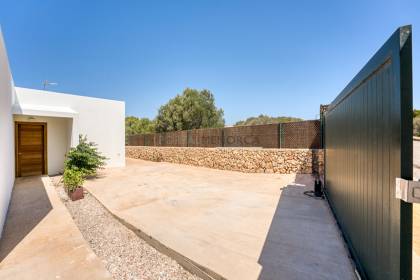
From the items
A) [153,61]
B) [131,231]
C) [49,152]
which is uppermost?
[153,61]

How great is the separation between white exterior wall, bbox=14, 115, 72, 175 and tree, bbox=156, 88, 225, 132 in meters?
12.2

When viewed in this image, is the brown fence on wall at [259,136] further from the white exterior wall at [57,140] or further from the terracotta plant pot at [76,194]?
the terracotta plant pot at [76,194]

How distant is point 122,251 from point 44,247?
1194 millimetres

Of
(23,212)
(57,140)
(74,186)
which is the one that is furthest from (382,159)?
(57,140)

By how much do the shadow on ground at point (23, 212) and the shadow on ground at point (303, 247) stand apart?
3.74 meters

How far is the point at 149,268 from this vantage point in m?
2.56

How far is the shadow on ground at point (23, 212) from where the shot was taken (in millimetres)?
3238

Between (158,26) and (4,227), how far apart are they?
975 cm

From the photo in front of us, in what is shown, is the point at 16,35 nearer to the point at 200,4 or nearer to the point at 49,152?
the point at 49,152

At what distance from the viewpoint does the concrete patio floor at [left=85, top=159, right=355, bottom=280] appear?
2.32 metres

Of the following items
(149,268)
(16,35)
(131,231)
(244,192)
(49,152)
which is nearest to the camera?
(149,268)

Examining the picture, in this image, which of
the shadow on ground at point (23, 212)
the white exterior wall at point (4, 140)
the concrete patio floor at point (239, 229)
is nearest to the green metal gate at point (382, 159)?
the concrete patio floor at point (239, 229)

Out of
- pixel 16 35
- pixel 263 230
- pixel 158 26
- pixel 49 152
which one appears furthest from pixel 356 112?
pixel 16 35

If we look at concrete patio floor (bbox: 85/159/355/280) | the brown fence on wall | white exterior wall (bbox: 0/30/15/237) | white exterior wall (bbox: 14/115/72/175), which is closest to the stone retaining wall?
the brown fence on wall
